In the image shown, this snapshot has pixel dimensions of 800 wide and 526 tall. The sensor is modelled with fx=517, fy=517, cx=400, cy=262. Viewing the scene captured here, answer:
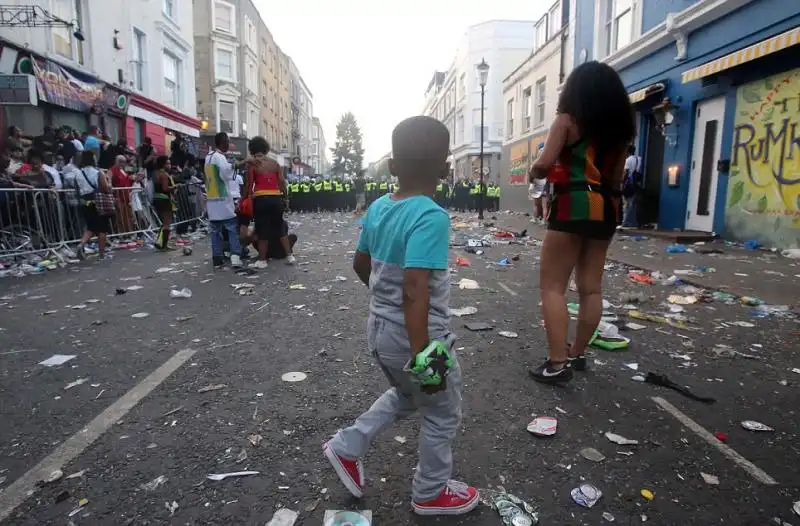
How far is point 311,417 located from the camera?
2727 mm

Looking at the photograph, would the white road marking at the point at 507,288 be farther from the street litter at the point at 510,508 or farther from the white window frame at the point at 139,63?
the white window frame at the point at 139,63

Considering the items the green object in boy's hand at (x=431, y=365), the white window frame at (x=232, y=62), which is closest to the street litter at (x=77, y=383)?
the green object in boy's hand at (x=431, y=365)

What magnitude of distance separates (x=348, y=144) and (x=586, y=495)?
93.9 meters

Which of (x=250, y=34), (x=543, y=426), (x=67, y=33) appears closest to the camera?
(x=543, y=426)

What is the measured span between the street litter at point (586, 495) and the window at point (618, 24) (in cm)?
1484

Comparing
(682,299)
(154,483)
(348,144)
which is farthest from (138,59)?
(348,144)

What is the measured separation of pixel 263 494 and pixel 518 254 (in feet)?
25.3

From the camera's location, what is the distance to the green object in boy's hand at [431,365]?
165 cm

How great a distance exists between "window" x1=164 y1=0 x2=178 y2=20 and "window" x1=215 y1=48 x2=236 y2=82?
568 inches

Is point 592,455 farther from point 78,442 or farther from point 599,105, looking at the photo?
point 78,442

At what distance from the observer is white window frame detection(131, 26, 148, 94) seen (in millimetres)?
17531

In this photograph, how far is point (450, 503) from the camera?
75.6 inches

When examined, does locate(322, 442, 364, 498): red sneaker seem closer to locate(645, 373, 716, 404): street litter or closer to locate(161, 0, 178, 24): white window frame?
locate(645, 373, 716, 404): street litter

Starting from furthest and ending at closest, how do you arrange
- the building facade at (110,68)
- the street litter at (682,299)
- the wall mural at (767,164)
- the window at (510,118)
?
1. the window at (510,118)
2. the building facade at (110,68)
3. the wall mural at (767,164)
4. the street litter at (682,299)
